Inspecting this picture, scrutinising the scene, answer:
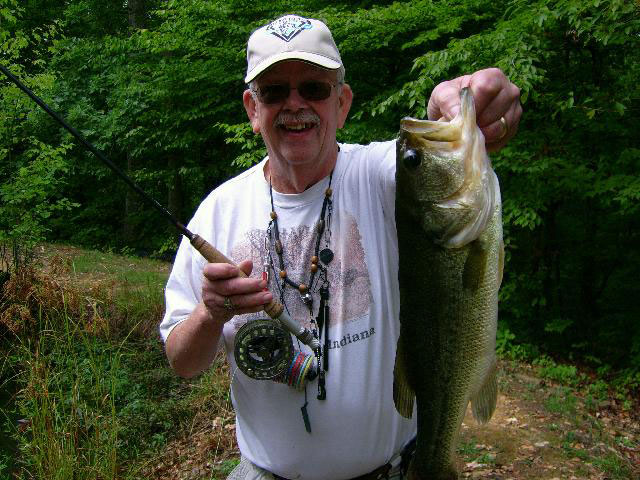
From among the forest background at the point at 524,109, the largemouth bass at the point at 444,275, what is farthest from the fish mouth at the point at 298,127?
the forest background at the point at 524,109

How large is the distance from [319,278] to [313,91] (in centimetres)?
69

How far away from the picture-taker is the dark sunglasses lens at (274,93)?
217cm

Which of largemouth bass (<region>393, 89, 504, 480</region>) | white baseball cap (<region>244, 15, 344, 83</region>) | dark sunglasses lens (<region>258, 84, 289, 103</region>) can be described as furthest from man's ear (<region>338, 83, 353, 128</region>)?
largemouth bass (<region>393, 89, 504, 480</region>)

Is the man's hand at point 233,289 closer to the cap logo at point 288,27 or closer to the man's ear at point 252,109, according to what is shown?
the man's ear at point 252,109

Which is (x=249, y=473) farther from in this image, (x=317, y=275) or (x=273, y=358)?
(x=317, y=275)

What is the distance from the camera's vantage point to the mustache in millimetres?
2117

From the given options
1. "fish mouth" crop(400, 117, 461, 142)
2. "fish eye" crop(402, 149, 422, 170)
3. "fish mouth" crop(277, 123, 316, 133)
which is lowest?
"fish eye" crop(402, 149, 422, 170)

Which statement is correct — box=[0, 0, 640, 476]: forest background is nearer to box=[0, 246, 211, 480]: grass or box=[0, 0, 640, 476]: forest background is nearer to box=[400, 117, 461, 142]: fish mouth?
box=[0, 246, 211, 480]: grass

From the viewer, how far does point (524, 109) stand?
731cm

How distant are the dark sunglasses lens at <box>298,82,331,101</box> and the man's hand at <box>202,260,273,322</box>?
71cm

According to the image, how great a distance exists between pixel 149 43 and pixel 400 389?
9.82 meters

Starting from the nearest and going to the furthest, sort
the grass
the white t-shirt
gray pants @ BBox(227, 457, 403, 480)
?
the white t-shirt → gray pants @ BBox(227, 457, 403, 480) → the grass

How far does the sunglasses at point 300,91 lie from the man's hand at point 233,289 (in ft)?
2.27

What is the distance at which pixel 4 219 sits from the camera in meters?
8.98
